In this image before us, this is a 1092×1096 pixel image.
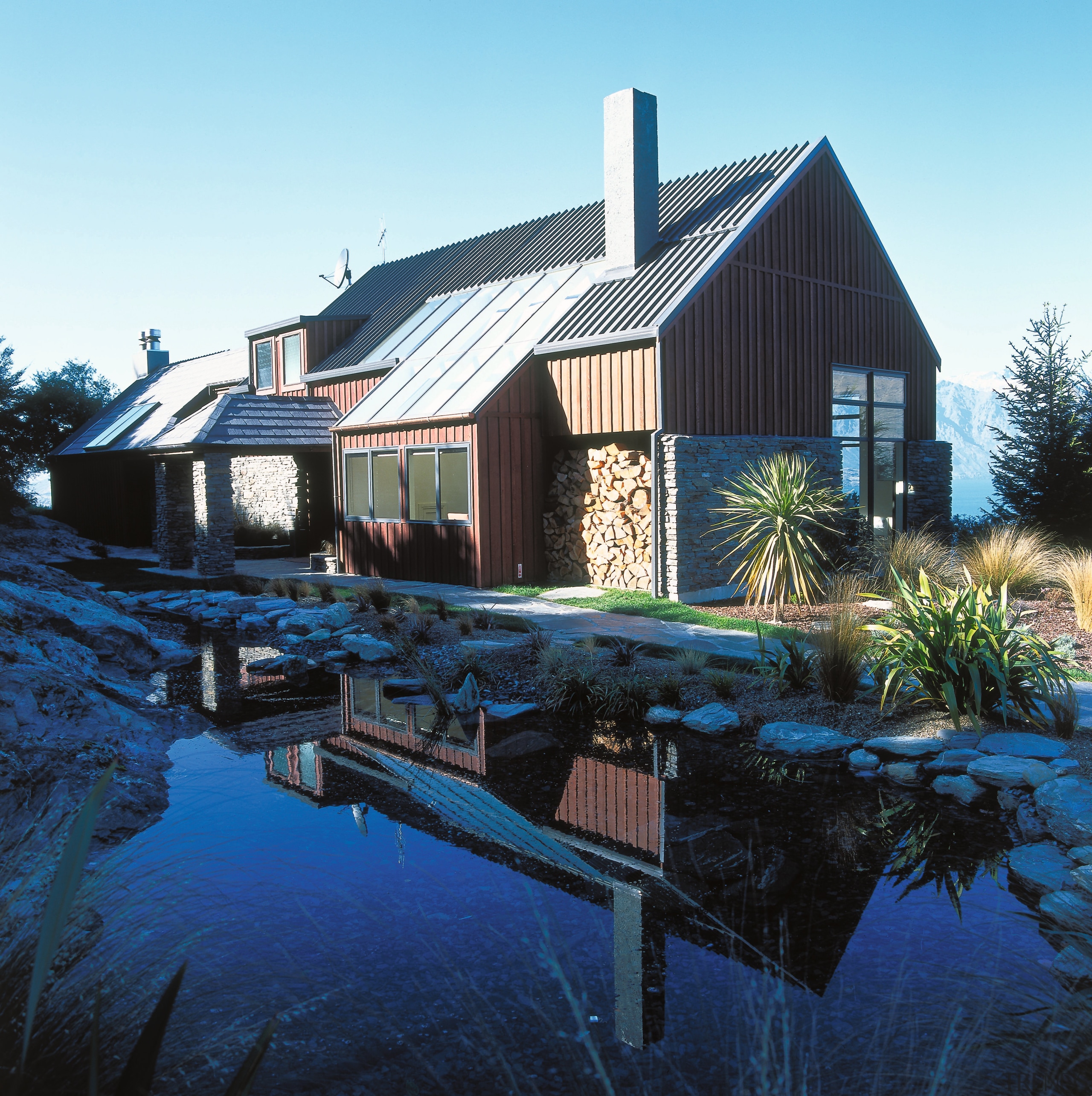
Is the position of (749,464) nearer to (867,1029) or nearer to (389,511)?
(389,511)

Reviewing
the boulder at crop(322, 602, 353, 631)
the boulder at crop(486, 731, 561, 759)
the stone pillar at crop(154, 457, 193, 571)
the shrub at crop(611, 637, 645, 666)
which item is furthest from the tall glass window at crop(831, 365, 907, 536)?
the stone pillar at crop(154, 457, 193, 571)

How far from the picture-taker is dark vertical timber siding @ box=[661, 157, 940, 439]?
516 inches

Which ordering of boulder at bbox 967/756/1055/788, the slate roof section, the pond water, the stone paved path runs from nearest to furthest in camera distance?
the pond water
boulder at bbox 967/756/1055/788
the stone paved path
the slate roof section

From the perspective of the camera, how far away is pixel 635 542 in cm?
1348

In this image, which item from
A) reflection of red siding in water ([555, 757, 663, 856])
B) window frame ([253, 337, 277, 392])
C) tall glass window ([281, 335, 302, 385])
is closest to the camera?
reflection of red siding in water ([555, 757, 663, 856])

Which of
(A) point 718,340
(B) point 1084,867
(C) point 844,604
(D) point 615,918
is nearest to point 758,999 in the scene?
(D) point 615,918

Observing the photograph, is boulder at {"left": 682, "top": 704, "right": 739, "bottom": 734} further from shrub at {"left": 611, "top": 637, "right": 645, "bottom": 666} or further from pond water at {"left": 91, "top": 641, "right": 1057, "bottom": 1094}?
shrub at {"left": 611, "top": 637, "right": 645, "bottom": 666}

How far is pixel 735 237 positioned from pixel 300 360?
35.4 feet

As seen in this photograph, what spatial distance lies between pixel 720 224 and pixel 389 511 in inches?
274

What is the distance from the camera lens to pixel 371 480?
16.1 meters

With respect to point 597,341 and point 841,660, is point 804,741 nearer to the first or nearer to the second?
point 841,660

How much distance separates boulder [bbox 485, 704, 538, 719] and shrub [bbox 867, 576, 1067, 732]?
107 inches

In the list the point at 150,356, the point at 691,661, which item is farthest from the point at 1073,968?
the point at 150,356

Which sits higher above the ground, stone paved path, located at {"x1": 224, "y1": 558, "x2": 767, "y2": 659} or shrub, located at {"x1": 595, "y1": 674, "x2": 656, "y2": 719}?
stone paved path, located at {"x1": 224, "y1": 558, "x2": 767, "y2": 659}
